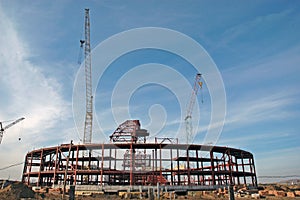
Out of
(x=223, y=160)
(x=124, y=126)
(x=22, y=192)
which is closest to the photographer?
(x=22, y=192)

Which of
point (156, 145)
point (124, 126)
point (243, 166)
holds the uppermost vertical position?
point (124, 126)

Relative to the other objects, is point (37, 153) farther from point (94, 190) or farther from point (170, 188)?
point (170, 188)

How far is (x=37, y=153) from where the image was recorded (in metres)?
74.9

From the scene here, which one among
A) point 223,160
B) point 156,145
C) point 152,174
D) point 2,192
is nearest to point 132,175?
point 152,174

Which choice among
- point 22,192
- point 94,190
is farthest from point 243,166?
point 22,192

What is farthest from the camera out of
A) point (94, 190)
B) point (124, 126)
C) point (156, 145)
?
point (124, 126)

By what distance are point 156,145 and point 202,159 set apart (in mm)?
15381

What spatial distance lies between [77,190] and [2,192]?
21.9m

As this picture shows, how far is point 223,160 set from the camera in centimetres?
7256

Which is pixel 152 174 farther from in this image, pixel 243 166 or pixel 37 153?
pixel 37 153

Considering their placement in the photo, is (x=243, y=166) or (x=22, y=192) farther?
(x=243, y=166)

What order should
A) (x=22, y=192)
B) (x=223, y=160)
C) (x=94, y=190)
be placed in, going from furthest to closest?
(x=223, y=160) < (x=94, y=190) < (x=22, y=192)

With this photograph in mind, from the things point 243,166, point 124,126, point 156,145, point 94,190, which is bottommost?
point 94,190

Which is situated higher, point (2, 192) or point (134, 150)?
point (134, 150)
